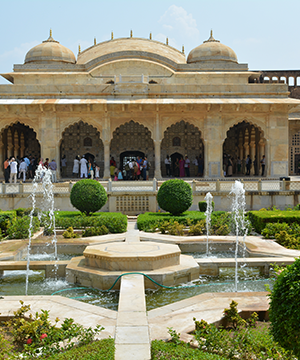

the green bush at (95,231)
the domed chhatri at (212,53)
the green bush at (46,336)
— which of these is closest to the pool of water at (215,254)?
the green bush at (95,231)

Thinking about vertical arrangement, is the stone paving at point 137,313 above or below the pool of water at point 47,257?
above

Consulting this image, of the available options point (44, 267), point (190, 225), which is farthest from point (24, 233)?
point (190, 225)

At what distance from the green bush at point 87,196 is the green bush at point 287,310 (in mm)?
8281

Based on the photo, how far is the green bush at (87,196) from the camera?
11.0 metres

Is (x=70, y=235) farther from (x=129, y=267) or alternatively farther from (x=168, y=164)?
(x=168, y=164)

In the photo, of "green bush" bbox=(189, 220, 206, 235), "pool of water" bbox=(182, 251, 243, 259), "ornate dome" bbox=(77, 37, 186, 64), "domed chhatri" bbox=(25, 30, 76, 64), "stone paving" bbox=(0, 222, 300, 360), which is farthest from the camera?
"domed chhatri" bbox=(25, 30, 76, 64)

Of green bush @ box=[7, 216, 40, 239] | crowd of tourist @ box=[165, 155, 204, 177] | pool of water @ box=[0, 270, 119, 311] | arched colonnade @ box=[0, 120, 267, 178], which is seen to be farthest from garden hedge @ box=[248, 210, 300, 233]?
arched colonnade @ box=[0, 120, 267, 178]

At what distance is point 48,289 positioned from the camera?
19.5 feet

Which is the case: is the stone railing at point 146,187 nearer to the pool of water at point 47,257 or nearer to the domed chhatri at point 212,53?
the pool of water at point 47,257

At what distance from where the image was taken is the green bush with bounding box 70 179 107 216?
36.0 feet

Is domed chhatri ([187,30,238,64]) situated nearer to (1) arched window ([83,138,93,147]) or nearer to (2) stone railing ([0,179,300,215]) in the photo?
(1) arched window ([83,138,93,147])

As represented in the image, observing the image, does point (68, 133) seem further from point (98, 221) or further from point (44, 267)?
point (44, 267)

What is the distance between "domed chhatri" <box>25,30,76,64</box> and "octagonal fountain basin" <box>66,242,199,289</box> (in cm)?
1828

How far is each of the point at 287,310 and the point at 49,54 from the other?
22.0 metres
